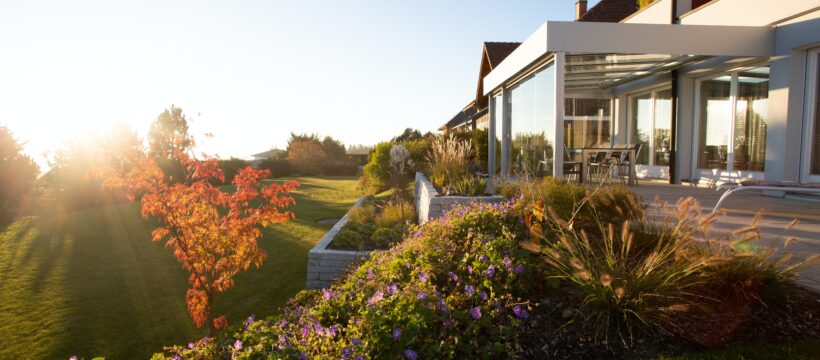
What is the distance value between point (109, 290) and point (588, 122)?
1160 cm

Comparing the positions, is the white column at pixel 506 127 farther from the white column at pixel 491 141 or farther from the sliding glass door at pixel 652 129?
the sliding glass door at pixel 652 129

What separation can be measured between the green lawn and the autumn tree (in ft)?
13.3

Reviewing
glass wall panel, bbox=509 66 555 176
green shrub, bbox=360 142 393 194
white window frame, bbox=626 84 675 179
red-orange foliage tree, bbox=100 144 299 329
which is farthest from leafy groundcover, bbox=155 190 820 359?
green shrub, bbox=360 142 393 194

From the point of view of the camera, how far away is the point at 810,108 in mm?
7211

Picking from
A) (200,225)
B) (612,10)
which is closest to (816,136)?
(200,225)

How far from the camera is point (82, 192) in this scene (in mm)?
14148

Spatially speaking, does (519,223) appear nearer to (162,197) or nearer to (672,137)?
(162,197)

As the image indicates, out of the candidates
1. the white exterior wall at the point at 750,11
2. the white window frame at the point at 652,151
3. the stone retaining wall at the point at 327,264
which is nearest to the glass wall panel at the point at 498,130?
the white window frame at the point at 652,151

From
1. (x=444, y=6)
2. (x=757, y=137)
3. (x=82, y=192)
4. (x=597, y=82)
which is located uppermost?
(x=444, y=6)

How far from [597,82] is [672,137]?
8.30 ft

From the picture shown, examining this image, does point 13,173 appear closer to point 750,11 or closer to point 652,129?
point 652,129

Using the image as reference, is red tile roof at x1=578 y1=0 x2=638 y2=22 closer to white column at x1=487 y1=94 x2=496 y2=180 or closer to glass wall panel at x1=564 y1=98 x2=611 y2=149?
glass wall panel at x1=564 y1=98 x2=611 y2=149

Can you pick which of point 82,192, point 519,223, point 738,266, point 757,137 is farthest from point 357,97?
point 738,266

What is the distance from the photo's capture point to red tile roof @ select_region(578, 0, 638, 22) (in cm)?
1680
